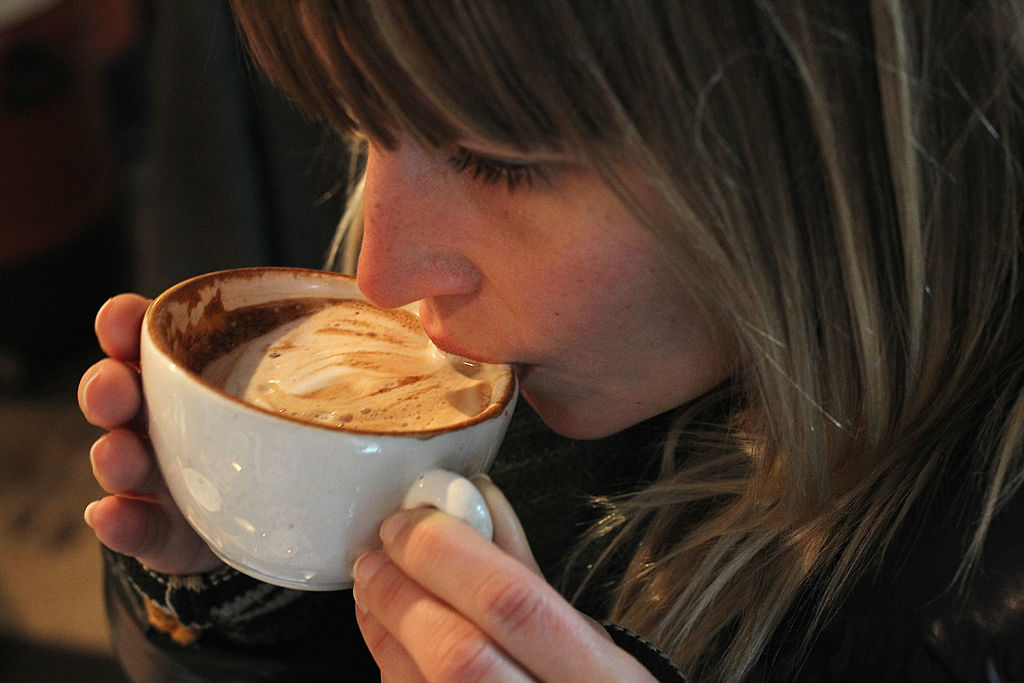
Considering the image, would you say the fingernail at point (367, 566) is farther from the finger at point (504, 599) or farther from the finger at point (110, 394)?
the finger at point (110, 394)

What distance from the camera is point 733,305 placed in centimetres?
59

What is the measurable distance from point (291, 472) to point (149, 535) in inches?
14.4

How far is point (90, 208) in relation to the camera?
209 centimetres

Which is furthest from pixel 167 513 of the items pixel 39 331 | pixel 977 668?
pixel 39 331

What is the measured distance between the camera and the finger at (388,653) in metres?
0.60

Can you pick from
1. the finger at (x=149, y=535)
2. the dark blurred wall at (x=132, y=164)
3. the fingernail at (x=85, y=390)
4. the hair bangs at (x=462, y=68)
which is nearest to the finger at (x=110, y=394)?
the fingernail at (x=85, y=390)

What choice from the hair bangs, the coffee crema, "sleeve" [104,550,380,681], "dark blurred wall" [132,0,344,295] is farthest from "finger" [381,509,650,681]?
"dark blurred wall" [132,0,344,295]

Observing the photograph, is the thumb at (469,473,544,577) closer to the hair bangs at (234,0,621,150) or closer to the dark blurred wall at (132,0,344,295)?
the hair bangs at (234,0,621,150)

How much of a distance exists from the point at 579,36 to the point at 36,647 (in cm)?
149

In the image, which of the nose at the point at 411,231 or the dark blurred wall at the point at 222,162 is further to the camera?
the dark blurred wall at the point at 222,162

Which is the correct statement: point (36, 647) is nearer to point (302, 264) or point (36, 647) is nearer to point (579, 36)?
point (302, 264)

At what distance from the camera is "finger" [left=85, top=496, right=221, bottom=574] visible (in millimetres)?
809

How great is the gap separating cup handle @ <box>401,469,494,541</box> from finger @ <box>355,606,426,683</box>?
4.4 inches

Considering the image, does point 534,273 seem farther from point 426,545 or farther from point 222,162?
point 222,162
